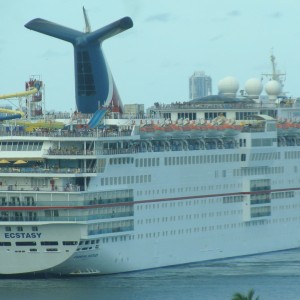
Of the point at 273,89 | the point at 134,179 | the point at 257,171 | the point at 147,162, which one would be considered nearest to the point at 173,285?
the point at 134,179

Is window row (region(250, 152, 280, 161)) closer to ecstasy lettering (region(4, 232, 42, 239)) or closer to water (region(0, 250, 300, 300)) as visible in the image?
water (region(0, 250, 300, 300))

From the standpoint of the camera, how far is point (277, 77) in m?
116

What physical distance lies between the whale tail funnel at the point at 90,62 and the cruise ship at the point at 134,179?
9cm

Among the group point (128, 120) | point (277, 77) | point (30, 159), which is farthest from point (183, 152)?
point (277, 77)

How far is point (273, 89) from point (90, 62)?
1847 cm

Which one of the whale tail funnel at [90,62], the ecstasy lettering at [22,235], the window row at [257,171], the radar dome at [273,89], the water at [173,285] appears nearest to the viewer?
the water at [173,285]

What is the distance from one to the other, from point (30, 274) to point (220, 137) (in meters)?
15.9

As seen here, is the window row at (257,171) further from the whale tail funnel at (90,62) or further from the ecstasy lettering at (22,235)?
the ecstasy lettering at (22,235)

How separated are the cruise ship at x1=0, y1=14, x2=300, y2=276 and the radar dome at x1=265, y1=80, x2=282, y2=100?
411cm

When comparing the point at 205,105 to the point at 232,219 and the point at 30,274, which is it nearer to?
the point at 232,219

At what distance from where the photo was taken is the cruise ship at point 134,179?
8550 cm

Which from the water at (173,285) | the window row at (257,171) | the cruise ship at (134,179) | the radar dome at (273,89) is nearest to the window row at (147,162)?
the cruise ship at (134,179)

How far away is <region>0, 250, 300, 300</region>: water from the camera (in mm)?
82625

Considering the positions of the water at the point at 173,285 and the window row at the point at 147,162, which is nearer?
the water at the point at 173,285
